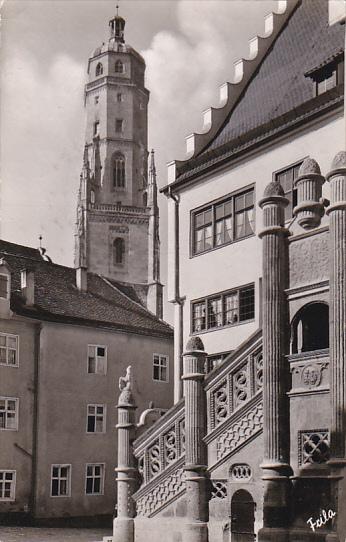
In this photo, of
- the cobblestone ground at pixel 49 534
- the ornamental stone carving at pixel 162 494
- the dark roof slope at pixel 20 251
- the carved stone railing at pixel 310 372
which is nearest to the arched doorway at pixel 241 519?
the ornamental stone carving at pixel 162 494

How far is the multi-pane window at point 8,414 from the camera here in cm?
2127

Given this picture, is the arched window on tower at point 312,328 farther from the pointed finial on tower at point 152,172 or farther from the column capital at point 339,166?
the pointed finial on tower at point 152,172

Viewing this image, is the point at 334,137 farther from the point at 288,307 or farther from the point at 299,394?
the point at 299,394

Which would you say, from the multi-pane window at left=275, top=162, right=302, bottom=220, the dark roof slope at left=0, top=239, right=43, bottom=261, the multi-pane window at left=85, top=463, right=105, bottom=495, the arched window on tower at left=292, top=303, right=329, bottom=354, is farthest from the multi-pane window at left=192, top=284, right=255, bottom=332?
the multi-pane window at left=85, top=463, right=105, bottom=495

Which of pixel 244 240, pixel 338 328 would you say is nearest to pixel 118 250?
pixel 244 240

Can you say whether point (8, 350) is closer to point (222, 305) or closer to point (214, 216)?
point (222, 305)

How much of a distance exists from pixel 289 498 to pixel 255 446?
1157 millimetres

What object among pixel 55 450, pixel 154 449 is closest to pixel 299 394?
pixel 154 449

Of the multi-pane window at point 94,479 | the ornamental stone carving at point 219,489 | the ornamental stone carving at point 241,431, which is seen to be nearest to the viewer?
the ornamental stone carving at point 241,431

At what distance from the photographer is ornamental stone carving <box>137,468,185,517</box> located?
13758mm

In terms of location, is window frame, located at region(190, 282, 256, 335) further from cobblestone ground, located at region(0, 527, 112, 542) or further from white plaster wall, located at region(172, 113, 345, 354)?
cobblestone ground, located at region(0, 527, 112, 542)

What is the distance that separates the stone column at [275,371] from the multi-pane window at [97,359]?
12.9 meters

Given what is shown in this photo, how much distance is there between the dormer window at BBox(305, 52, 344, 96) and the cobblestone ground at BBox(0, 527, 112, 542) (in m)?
9.35

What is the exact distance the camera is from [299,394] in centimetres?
1160
